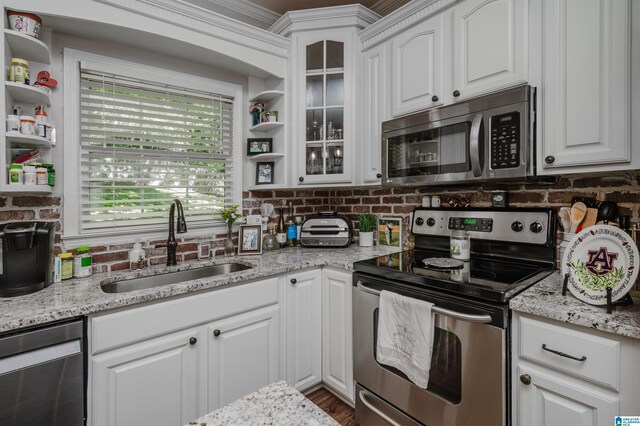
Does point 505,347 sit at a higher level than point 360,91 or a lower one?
lower

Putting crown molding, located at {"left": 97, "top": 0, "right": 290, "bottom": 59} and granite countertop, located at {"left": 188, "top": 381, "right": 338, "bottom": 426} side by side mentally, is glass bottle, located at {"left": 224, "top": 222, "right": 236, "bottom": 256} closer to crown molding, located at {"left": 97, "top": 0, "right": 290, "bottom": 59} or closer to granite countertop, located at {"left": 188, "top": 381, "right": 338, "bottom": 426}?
crown molding, located at {"left": 97, "top": 0, "right": 290, "bottom": 59}

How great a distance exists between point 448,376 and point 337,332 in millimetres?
730

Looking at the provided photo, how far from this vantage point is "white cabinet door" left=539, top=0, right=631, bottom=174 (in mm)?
1214

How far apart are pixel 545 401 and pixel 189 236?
2036 mm

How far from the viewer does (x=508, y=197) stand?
6.01ft

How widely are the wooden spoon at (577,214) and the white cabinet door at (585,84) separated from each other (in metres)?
0.28

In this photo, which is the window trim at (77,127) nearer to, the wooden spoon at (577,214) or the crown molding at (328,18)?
the crown molding at (328,18)

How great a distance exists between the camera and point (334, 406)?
1974mm

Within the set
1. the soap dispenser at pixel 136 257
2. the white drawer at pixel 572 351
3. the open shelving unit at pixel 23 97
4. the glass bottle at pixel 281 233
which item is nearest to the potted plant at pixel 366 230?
the glass bottle at pixel 281 233

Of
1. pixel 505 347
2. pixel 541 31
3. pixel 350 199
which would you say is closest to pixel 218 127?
pixel 350 199

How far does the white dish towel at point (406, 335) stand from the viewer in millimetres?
1381

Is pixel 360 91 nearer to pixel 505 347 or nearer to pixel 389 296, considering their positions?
pixel 389 296

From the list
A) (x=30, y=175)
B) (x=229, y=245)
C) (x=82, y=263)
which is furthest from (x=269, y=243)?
(x=30, y=175)

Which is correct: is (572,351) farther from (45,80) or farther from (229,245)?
(45,80)
